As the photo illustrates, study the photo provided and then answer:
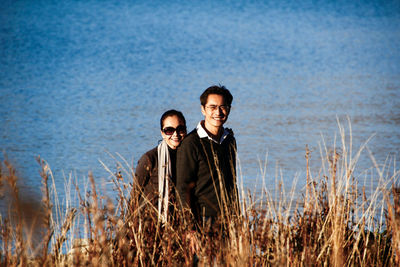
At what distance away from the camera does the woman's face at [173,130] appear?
3.95 meters

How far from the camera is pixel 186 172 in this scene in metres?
3.51

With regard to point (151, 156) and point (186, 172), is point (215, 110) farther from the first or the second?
point (151, 156)

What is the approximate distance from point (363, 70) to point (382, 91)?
1205cm

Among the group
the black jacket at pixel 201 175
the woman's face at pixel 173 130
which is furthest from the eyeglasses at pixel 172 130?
the black jacket at pixel 201 175

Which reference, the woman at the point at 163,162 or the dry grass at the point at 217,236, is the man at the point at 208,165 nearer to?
the dry grass at the point at 217,236

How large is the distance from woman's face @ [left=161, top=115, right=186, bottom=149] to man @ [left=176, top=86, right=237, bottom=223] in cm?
32

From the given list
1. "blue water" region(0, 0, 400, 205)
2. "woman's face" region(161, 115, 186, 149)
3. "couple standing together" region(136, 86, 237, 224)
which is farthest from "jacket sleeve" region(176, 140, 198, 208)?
"blue water" region(0, 0, 400, 205)

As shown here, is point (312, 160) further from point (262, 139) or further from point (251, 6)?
point (251, 6)

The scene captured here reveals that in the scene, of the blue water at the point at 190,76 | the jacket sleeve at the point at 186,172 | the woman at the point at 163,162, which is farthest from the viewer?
the blue water at the point at 190,76

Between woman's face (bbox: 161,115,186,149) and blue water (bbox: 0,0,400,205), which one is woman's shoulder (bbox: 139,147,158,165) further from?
blue water (bbox: 0,0,400,205)

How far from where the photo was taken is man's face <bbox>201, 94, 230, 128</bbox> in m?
3.61

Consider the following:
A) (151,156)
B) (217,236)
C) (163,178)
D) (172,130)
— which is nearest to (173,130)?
(172,130)

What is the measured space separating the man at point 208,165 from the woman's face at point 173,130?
0.32 m

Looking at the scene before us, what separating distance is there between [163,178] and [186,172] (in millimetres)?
288
